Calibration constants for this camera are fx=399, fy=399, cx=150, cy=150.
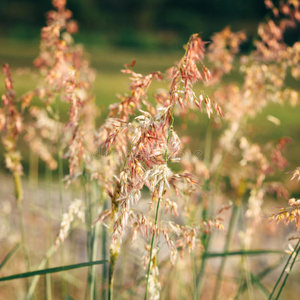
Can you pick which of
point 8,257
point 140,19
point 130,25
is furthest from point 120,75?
point 8,257

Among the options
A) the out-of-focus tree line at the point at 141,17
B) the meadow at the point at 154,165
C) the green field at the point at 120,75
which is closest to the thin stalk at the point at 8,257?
the meadow at the point at 154,165

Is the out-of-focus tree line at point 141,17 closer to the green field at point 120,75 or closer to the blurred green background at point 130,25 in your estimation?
the blurred green background at point 130,25

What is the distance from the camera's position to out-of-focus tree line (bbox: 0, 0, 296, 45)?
20.7 metres

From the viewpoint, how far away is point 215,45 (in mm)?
1682

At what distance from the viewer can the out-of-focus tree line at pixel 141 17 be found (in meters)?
20.7

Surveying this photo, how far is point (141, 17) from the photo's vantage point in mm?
22891

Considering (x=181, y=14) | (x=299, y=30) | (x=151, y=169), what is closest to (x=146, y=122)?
(x=151, y=169)

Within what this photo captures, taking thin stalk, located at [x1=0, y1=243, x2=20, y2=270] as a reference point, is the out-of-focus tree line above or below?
above

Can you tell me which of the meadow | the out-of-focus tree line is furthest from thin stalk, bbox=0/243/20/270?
the out-of-focus tree line

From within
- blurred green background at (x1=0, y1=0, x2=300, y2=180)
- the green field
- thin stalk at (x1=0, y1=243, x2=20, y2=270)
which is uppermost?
blurred green background at (x1=0, y1=0, x2=300, y2=180)

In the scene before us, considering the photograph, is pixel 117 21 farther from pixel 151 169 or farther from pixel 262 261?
pixel 151 169

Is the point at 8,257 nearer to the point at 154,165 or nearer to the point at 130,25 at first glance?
the point at 154,165

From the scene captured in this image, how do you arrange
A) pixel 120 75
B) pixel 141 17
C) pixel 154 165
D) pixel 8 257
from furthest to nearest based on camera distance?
pixel 141 17 → pixel 120 75 → pixel 8 257 → pixel 154 165

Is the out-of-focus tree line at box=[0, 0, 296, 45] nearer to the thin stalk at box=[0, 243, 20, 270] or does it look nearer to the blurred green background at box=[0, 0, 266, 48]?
the blurred green background at box=[0, 0, 266, 48]
